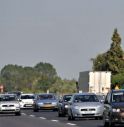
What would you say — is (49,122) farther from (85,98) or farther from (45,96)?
(45,96)

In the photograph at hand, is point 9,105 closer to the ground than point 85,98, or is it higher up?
higher up

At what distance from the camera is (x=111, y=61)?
367 ft

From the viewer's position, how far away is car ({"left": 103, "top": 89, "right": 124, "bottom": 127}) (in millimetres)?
31859

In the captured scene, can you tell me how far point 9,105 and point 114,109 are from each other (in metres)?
22.2

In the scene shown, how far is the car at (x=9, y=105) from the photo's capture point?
175 feet

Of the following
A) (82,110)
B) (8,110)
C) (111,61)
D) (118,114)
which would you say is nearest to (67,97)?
(8,110)

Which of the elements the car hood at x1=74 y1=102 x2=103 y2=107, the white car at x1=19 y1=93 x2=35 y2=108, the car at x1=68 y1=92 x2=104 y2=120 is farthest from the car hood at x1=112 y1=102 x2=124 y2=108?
the white car at x1=19 y1=93 x2=35 y2=108

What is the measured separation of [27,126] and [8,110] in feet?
60.0

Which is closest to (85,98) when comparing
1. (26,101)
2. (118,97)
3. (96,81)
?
(118,97)

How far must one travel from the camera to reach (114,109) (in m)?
31.9

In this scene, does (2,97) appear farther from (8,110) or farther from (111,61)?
(111,61)

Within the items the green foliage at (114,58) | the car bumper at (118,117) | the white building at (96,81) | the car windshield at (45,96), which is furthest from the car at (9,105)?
the green foliage at (114,58)

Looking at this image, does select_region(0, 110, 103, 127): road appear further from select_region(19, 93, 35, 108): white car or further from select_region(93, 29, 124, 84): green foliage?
select_region(93, 29, 124, 84): green foliage

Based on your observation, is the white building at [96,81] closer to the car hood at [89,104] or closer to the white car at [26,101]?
the white car at [26,101]
